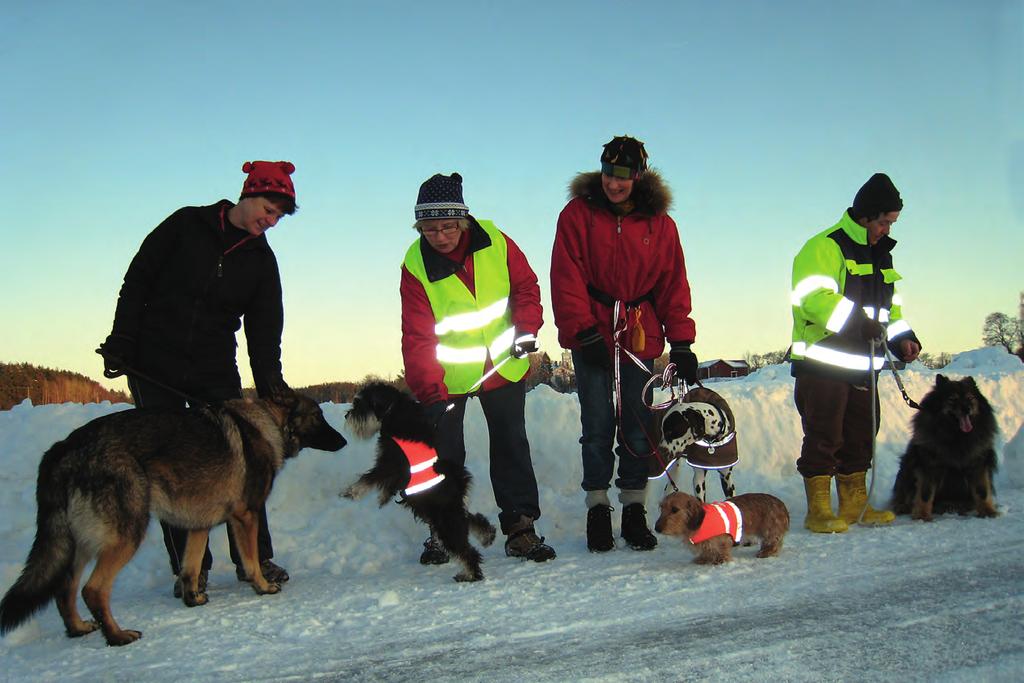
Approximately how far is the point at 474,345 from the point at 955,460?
368 cm

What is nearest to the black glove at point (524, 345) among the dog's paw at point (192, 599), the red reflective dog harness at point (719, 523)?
the red reflective dog harness at point (719, 523)

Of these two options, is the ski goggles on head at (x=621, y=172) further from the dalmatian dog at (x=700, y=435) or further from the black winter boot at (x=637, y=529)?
the black winter boot at (x=637, y=529)

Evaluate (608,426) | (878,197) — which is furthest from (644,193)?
(878,197)

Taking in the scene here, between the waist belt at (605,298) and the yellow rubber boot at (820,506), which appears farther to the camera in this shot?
the yellow rubber boot at (820,506)

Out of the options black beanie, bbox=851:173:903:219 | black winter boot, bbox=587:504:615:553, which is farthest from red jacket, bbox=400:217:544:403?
black beanie, bbox=851:173:903:219

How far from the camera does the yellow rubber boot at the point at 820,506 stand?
18.6 ft

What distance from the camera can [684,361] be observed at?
5.42 m

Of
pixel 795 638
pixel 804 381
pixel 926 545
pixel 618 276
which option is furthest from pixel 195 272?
pixel 926 545

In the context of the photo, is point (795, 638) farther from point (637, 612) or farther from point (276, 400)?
point (276, 400)

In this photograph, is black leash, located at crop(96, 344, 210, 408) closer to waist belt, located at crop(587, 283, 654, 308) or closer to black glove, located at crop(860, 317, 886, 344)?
waist belt, located at crop(587, 283, 654, 308)

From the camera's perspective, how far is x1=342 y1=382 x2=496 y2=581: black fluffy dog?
4.66m

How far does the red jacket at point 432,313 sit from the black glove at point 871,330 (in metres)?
2.40

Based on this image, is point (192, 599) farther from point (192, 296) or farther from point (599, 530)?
point (599, 530)

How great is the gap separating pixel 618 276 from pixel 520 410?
1131mm
